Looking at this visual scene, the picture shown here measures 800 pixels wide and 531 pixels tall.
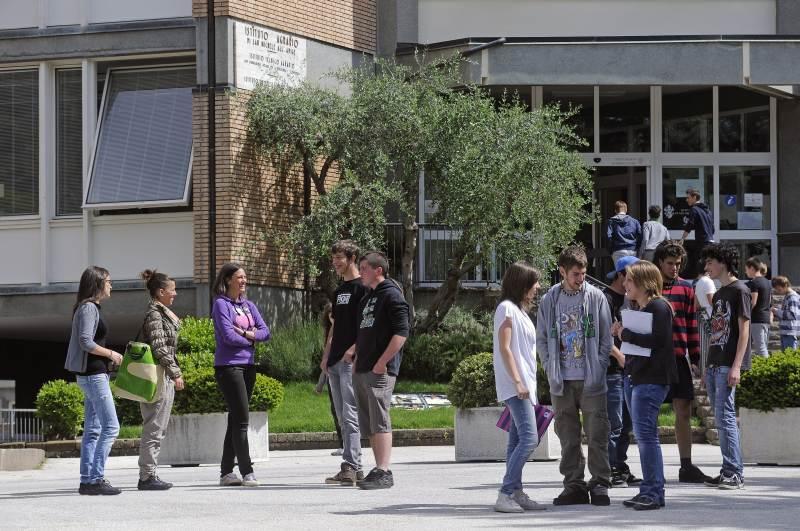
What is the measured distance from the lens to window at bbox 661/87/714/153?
28.6m

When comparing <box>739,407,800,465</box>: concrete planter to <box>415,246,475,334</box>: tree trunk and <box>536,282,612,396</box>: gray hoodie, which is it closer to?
<box>536,282,612,396</box>: gray hoodie

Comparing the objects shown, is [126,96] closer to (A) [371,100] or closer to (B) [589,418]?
(A) [371,100]

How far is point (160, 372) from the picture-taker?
12594mm

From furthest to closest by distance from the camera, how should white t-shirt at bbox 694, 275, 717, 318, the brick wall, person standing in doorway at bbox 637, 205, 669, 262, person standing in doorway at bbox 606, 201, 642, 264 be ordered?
the brick wall < person standing in doorway at bbox 637, 205, 669, 262 < person standing in doorway at bbox 606, 201, 642, 264 < white t-shirt at bbox 694, 275, 717, 318

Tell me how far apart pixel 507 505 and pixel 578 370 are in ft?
3.47

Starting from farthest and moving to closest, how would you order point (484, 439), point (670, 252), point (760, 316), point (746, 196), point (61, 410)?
point (746, 196), point (61, 410), point (760, 316), point (484, 439), point (670, 252)

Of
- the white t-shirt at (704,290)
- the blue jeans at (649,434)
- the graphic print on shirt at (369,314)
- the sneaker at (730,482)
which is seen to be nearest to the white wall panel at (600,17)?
the white t-shirt at (704,290)

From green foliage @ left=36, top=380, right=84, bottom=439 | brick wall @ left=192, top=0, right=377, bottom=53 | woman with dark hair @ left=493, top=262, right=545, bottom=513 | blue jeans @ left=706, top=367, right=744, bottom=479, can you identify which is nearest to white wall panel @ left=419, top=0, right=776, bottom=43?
brick wall @ left=192, top=0, right=377, bottom=53

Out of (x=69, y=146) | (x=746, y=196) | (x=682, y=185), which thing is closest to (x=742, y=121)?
(x=746, y=196)

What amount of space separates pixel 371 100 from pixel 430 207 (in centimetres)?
244

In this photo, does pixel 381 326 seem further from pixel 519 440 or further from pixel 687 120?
pixel 687 120

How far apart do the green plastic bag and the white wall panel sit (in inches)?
661

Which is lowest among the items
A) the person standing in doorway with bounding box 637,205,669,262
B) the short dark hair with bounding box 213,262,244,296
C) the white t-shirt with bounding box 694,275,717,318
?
the white t-shirt with bounding box 694,275,717,318

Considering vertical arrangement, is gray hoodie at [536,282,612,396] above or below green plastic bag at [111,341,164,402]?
above
